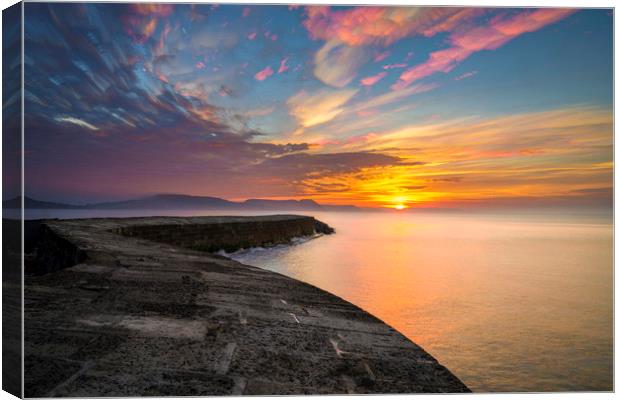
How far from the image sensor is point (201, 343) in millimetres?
2086

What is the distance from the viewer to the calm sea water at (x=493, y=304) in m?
5.05

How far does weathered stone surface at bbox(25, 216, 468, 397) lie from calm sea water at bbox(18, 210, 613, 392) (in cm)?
250

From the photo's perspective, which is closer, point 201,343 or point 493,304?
point 201,343

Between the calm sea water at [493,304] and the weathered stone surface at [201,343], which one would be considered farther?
the calm sea water at [493,304]

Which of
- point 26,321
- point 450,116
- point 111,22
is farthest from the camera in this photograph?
point 450,116

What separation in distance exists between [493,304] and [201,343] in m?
7.91

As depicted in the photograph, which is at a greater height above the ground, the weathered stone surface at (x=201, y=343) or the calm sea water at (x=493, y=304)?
the weathered stone surface at (x=201, y=343)

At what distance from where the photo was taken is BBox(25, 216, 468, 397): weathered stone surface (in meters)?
1.76

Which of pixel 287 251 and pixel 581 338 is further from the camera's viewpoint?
pixel 287 251

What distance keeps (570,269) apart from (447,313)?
22.8 ft

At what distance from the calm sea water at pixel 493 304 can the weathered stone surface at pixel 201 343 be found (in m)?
2.50

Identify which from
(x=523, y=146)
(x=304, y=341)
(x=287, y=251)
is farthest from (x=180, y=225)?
(x=304, y=341)

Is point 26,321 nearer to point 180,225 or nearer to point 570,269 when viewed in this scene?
point 180,225

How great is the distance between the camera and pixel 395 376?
1954 mm
